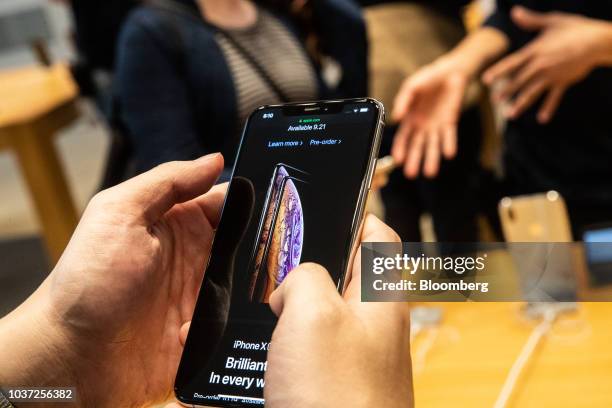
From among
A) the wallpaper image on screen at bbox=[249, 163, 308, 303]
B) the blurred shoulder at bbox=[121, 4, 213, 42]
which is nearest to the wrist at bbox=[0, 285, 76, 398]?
the wallpaper image on screen at bbox=[249, 163, 308, 303]

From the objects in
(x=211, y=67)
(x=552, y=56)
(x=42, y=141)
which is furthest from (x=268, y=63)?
(x=42, y=141)

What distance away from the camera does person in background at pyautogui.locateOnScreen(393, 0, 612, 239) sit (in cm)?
69

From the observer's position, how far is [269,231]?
0.40 meters

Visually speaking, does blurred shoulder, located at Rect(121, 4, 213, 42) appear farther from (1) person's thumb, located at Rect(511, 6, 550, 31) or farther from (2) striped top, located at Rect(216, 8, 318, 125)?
(1) person's thumb, located at Rect(511, 6, 550, 31)

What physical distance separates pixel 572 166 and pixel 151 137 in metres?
0.55

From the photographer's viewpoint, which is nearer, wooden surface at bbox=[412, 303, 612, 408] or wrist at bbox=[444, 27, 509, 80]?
wooden surface at bbox=[412, 303, 612, 408]

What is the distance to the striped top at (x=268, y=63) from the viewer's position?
0.74 meters

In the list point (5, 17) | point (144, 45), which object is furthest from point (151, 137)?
point (5, 17)

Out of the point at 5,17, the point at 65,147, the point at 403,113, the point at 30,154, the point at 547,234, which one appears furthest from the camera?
the point at 5,17

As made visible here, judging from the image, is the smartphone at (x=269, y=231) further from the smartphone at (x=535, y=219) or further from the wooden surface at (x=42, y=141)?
the wooden surface at (x=42, y=141)

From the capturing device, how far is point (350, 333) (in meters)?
0.34

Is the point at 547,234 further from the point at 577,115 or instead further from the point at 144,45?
the point at 144,45

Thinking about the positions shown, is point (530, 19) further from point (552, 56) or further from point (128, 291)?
point (128, 291)

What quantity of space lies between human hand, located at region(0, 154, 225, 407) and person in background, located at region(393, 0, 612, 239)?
0.29m
